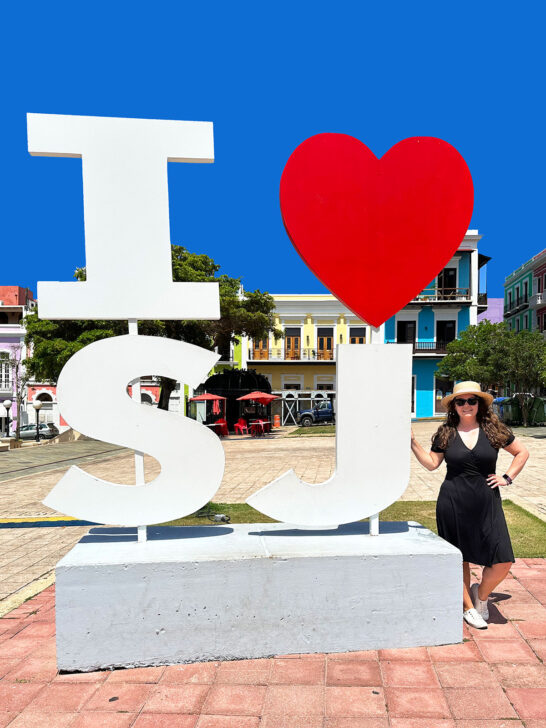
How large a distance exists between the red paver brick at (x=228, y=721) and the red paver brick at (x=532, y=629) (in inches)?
75.5

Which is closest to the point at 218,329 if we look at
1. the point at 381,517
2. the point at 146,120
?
the point at 381,517

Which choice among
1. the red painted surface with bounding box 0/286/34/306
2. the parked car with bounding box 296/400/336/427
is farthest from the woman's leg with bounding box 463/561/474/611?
the red painted surface with bounding box 0/286/34/306

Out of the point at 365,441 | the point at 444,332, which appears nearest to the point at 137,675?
the point at 365,441

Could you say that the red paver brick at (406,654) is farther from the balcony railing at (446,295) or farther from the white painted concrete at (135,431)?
the balcony railing at (446,295)

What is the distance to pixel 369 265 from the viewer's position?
368 centimetres

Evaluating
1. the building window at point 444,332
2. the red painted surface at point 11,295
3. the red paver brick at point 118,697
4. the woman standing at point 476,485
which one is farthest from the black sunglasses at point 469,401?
the red painted surface at point 11,295

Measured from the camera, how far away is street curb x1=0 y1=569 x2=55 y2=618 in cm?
418

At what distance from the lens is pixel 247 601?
3256mm

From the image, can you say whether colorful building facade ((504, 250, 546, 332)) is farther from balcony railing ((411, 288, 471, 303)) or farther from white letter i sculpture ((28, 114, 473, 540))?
white letter i sculpture ((28, 114, 473, 540))

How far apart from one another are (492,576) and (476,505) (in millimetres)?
479

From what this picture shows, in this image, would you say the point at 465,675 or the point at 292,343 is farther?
the point at 292,343

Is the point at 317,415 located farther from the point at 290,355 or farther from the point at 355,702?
the point at 355,702

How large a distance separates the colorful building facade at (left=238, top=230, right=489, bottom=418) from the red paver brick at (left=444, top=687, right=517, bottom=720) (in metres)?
28.4

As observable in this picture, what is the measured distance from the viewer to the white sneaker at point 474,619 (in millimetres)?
3582
